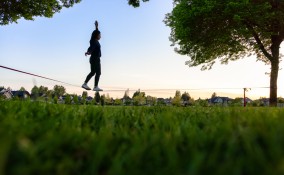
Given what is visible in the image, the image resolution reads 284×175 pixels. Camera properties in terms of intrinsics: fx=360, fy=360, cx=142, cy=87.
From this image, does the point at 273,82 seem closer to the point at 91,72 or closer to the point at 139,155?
the point at 91,72

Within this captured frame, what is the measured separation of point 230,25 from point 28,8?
15.7 meters

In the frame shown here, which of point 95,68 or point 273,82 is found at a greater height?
point 273,82

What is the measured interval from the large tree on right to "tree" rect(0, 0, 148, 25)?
905 centimetres

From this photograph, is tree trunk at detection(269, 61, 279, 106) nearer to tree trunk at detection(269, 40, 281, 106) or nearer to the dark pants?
tree trunk at detection(269, 40, 281, 106)

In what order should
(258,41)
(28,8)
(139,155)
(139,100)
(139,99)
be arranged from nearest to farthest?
(139,155), (28,8), (258,41), (139,100), (139,99)

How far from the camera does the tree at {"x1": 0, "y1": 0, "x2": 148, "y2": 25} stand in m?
26.7

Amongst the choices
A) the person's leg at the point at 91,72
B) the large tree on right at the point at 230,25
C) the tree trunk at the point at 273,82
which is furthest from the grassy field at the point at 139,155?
the tree trunk at the point at 273,82

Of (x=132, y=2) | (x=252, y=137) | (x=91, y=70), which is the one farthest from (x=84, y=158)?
(x=132, y=2)

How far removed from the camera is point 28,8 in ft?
89.1

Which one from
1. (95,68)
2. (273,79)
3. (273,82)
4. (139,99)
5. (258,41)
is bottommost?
(139,99)

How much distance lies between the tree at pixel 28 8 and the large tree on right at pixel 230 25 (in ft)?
29.7

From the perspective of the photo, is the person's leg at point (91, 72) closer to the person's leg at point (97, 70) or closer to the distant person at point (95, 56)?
the distant person at point (95, 56)

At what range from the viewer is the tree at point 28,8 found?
26.7 m

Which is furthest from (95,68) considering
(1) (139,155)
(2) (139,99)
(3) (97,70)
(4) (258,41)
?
(2) (139,99)
